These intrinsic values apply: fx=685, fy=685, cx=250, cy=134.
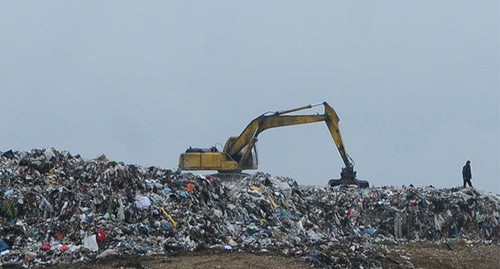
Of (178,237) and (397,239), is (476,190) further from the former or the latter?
(178,237)

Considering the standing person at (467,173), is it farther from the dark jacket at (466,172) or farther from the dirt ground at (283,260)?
the dirt ground at (283,260)

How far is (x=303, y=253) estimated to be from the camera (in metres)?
10.5

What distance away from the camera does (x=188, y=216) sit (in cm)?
1193

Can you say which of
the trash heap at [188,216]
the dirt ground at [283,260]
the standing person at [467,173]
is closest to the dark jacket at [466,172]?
the standing person at [467,173]

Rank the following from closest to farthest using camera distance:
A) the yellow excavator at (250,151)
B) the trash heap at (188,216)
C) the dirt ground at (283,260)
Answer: the dirt ground at (283,260) → the trash heap at (188,216) → the yellow excavator at (250,151)

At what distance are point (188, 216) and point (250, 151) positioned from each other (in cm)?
687

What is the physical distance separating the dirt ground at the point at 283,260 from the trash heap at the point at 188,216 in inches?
12.0

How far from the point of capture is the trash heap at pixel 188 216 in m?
10.4

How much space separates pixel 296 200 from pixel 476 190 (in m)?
5.74

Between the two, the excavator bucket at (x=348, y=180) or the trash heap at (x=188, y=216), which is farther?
the excavator bucket at (x=348, y=180)

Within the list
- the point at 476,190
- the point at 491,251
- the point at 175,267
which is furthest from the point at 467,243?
the point at 175,267

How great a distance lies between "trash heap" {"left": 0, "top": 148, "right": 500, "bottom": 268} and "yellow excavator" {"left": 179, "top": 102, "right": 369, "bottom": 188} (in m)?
2.14

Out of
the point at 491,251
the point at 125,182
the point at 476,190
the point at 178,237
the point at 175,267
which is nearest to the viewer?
the point at 175,267

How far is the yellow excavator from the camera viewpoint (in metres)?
18.4
